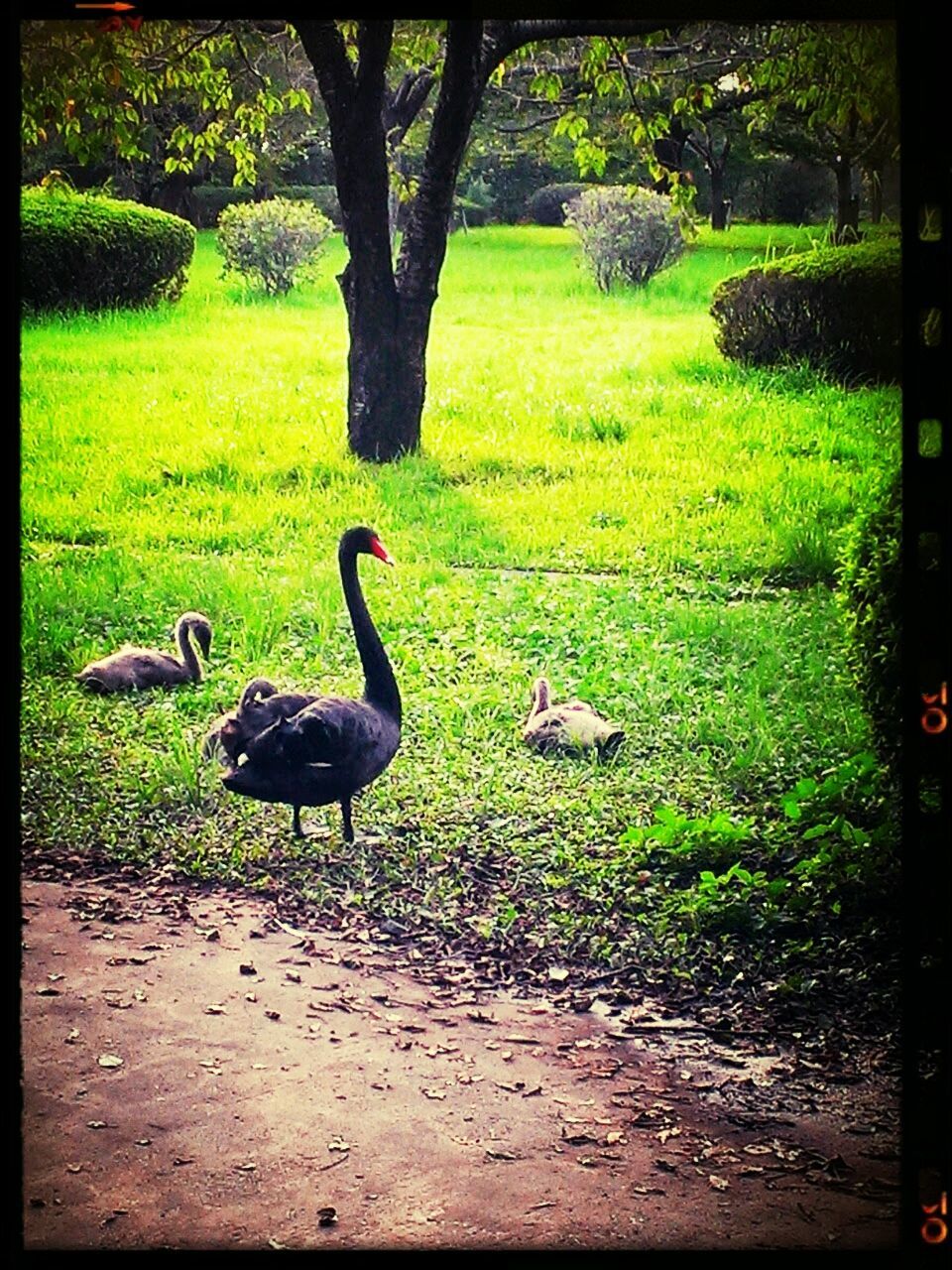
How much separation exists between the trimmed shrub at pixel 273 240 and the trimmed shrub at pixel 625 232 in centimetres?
61

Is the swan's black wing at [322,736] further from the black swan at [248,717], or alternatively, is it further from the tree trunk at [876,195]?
the tree trunk at [876,195]

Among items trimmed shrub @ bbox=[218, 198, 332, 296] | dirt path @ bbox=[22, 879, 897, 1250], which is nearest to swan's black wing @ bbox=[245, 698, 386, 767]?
dirt path @ bbox=[22, 879, 897, 1250]

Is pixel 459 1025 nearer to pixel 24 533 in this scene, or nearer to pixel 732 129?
pixel 24 533

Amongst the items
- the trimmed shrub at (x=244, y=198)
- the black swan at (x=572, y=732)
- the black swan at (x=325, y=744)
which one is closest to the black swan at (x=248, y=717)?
the black swan at (x=325, y=744)

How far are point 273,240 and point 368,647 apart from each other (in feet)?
3.28

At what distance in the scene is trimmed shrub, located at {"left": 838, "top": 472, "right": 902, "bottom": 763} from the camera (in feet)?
11.7

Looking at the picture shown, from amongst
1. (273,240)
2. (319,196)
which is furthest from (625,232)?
(273,240)

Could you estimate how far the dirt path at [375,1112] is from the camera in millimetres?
3473

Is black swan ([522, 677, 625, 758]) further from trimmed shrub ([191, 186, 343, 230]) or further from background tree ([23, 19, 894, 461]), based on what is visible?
trimmed shrub ([191, 186, 343, 230])

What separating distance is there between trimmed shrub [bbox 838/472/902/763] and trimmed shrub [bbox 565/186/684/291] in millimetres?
770

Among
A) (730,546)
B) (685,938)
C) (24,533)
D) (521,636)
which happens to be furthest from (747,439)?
(24,533)

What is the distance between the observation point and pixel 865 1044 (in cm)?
361

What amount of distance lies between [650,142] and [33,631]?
5.98 ft

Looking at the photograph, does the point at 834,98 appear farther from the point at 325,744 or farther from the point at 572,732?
the point at 325,744
